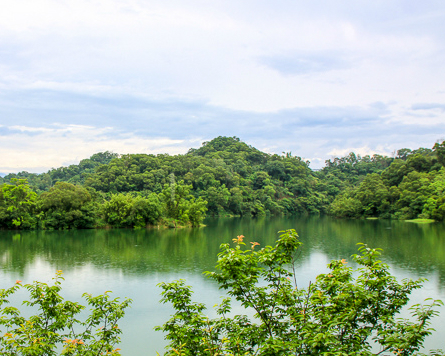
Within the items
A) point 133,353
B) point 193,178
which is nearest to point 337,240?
point 133,353

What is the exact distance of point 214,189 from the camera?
6412 cm

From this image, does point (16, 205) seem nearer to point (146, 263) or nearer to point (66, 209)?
point (66, 209)

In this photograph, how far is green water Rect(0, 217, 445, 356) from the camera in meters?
11.8

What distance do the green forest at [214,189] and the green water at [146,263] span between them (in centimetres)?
468

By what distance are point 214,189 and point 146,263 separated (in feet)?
144

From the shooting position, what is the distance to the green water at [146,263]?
38.8ft

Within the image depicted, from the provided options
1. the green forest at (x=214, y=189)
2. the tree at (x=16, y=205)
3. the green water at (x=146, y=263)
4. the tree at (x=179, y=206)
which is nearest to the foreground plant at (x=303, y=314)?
the green water at (x=146, y=263)

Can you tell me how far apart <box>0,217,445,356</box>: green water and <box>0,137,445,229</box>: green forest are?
4.68m

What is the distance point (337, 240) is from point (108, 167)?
131 feet

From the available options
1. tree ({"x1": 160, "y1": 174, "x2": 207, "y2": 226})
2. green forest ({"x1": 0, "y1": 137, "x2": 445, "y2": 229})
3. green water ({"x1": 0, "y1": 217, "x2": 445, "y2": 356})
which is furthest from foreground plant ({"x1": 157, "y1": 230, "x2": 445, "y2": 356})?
tree ({"x1": 160, "y1": 174, "x2": 207, "y2": 226})

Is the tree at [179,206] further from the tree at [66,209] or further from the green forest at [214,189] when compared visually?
the tree at [66,209]

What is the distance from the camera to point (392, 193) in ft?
188

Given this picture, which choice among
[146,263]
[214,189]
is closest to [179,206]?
[146,263]

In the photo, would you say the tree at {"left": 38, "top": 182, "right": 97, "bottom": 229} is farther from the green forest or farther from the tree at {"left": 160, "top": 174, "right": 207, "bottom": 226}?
the tree at {"left": 160, "top": 174, "right": 207, "bottom": 226}
